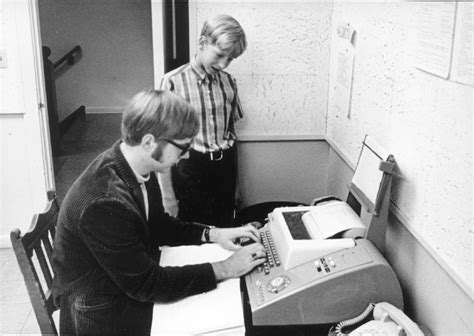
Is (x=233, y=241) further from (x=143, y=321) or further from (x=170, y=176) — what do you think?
(x=170, y=176)

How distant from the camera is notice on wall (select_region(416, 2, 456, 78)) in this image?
1.45 m

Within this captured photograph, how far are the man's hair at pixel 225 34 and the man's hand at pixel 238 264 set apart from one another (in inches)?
39.2

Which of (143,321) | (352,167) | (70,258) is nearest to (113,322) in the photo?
(143,321)

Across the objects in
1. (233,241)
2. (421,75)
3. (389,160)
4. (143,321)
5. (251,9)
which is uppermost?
(251,9)

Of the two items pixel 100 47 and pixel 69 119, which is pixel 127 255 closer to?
pixel 69 119

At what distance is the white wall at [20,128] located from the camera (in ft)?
9.75

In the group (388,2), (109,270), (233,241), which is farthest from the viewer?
(388,2)

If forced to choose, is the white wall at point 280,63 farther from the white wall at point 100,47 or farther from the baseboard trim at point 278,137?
the white wall at point 100,47

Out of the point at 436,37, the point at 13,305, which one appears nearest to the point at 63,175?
the point at 13,305

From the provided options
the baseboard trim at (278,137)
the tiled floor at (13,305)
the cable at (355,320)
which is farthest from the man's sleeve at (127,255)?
the baseboard trim at (278,137)

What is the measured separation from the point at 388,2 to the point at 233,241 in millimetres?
1025

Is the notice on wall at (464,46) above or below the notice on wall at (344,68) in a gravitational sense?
above

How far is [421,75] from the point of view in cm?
164

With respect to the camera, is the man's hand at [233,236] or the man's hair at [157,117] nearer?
the man's hair at [157,117]
